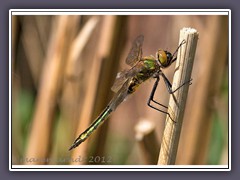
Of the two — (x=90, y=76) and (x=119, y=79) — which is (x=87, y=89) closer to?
(x=90, y=76)

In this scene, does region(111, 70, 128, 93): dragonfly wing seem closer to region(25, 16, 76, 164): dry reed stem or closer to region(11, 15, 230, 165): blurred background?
region(11, 15, 230, 165): blurred background

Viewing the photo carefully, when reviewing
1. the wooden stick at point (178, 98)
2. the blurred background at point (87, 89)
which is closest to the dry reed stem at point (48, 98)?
the blurred background at point (87, 89)

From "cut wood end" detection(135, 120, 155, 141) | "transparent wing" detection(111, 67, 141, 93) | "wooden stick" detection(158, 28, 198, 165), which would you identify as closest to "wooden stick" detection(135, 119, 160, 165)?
"cut wood end" detection(135, 120, 155, 141)

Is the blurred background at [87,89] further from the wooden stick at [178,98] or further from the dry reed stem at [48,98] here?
the wooden stick at [178,98]

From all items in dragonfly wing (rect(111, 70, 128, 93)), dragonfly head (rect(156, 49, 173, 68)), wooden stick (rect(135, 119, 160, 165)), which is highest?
dragonfly head (rect(156, 49, 173, 68))

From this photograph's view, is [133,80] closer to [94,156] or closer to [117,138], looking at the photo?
[94,156]
